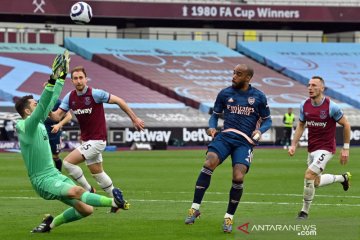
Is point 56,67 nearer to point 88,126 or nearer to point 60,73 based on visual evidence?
point 60,73

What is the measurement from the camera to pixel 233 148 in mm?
16297

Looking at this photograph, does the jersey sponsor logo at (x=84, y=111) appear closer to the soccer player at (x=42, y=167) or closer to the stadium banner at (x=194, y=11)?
the soccer player at (x=42, y=167)

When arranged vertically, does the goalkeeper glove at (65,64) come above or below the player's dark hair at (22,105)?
above

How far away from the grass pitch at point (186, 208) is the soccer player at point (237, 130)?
2.15 ft

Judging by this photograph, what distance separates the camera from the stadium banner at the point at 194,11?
68438 mm

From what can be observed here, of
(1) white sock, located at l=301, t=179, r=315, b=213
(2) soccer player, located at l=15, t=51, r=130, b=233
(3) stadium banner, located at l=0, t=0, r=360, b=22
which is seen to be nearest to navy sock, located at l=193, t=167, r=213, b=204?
(1) white sock, located at l=301, t=179, r=315, b=213

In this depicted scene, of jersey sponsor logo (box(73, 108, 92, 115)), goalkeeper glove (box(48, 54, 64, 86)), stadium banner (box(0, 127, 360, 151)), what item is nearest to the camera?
goalkeeper glove (box(48, 54, 64, 86))

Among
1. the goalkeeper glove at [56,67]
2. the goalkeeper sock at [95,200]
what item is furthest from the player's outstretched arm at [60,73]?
the goalkeeper sock at [95,200]

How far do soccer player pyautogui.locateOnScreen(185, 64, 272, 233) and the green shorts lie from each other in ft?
8.78

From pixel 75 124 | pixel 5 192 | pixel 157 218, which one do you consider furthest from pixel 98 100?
pixel 75 124

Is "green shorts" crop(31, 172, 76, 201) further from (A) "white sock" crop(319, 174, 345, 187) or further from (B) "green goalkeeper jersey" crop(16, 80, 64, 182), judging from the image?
(A) "white sock" crop(319, 174, 345, 187)

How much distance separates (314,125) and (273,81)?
49.7m

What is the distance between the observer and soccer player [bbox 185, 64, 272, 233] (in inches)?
635

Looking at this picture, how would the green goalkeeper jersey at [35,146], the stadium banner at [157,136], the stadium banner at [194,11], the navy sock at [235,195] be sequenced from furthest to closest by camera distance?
1. the stadium banner at [194,11]
2. the stadium banner at [157,136]
3. the navy sock at [235,195]
4. the green goalkeeper jersey at [35,146]
